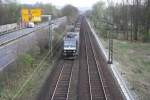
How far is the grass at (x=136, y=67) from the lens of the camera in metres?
27.4

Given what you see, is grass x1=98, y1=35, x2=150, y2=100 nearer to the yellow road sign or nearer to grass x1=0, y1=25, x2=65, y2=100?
grass x1=0, y1=25, x2=65, y2=100

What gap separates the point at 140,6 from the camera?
2972 inches

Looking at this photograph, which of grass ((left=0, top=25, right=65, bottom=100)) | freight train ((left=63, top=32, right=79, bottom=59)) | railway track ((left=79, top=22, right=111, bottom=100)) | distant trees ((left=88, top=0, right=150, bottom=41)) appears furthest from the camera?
distant trees ((left=88, top=0, right=150, bottom=41))

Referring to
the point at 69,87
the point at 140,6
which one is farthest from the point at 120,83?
the point at 140,6

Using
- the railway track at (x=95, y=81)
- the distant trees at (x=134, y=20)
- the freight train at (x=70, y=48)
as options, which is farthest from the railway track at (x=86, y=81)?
the distant trees at (x=134, y=20)

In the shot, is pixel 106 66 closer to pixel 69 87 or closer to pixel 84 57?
pixel 84 57

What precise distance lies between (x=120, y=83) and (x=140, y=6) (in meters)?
49.1

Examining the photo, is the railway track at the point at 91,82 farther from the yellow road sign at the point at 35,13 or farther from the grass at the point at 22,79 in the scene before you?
the yellow road sign at the point at 35,13

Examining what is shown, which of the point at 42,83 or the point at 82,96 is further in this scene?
the point at 42,83

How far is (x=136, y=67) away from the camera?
37.6 metres

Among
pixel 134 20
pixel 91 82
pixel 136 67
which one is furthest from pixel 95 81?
pixel 134 20

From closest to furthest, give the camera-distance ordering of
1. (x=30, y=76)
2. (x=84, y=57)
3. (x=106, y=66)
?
1. (x=30, y=76)
2. (x=106, y=66)
3. (x=84, y=57)

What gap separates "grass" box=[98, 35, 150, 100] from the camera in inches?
1077

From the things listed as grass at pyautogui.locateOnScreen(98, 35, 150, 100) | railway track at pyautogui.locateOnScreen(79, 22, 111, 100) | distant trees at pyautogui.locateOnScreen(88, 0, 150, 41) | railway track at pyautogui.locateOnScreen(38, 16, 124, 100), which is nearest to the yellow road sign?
railway track at pyautogui.locateOnScreen(38, 16, 124, 100)
